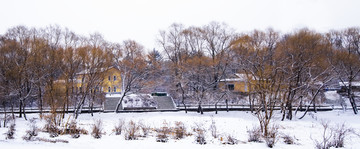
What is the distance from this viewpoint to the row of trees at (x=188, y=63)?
21.0m

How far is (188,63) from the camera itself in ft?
86.6

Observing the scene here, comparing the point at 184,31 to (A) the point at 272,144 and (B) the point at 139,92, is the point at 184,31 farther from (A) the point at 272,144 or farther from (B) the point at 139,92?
(A) the point at 272,144

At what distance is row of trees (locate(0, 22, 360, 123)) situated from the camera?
21.0 metres

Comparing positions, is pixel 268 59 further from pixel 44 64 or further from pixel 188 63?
pixel 44 64

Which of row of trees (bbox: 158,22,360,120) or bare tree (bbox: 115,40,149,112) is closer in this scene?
row of trees (bbox: 158,22,360,120)

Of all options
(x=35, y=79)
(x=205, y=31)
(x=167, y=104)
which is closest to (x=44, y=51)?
(x=35, y=79)

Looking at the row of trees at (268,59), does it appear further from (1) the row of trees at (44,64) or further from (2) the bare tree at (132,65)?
(1) the row of trees at (44,64)

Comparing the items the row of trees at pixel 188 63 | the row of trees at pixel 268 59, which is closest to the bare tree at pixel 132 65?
the row of trees at pixel 188 63

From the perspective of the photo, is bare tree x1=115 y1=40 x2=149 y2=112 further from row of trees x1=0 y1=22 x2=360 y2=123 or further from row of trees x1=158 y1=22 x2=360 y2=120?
row of trees x1=158 y1=22 x2=360 y2=120

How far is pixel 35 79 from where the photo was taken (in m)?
22.3

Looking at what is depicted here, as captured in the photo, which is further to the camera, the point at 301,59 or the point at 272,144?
the point at 301,59

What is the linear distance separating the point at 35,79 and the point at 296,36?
24892mm

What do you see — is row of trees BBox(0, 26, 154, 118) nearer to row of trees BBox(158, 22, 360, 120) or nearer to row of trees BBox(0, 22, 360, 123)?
row of trees BBox(0, 22, 360, 123)

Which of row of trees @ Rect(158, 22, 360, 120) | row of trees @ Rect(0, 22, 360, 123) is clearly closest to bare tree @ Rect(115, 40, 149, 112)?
row of trees @ Rect(0, 22, 360, 123)
